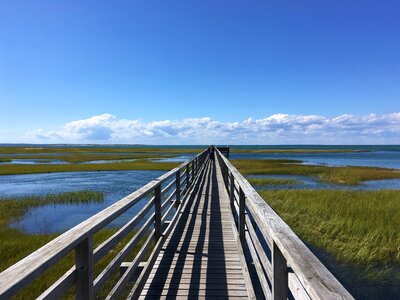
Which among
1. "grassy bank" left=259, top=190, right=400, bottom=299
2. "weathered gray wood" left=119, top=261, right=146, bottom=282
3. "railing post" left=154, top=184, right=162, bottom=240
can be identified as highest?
"railing post" left=154, top=184, right=162, bottom=240

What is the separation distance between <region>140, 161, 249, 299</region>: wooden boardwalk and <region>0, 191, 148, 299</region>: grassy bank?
183 centimetres

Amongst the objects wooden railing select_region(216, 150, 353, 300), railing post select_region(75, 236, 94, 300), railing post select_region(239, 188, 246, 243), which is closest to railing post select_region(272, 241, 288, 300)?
wooden railing select_region(216, 150, 353, 300)

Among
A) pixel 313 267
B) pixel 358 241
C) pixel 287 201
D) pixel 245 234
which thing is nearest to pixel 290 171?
pixel 287 201

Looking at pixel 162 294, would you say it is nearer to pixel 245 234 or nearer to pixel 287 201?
pixel 245 234

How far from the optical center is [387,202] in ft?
44.8

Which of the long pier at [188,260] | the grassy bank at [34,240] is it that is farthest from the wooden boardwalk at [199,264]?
the grassy bank at [34,240]

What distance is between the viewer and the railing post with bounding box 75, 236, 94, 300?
2.30 metres

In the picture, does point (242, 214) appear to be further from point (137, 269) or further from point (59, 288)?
point (59, 288)

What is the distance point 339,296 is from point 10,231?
1176 cm

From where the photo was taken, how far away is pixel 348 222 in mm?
10625

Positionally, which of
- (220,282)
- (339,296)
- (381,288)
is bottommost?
(381,288)

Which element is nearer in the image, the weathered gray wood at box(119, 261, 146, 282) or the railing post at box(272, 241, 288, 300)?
the railing post at box(272, 241, 288, 300)

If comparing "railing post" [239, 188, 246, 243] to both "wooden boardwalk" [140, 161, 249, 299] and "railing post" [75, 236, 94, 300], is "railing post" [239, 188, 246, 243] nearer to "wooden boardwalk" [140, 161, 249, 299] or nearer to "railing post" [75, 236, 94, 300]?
"wooden boardwalk" [140, 161, 249, 299]

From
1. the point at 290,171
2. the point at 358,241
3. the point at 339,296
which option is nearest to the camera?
the point at 339,296
